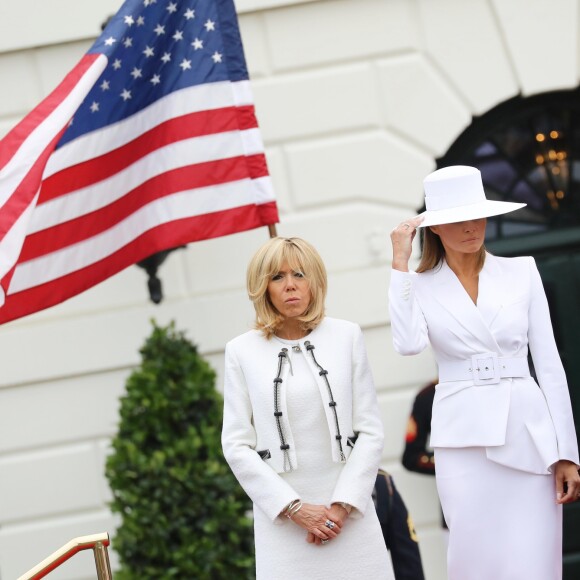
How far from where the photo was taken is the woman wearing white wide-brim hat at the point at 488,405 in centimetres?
429

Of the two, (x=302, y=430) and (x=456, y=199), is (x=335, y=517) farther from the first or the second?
(x=456, y=199)

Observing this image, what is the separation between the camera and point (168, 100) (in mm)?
5961

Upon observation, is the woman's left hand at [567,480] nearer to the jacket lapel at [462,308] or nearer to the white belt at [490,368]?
the white belt at [490,368]

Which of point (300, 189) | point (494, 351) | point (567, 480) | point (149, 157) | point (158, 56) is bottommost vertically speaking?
point (567, 480)

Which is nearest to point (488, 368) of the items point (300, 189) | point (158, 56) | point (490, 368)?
point (490, 368)

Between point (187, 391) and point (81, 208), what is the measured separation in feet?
3.95

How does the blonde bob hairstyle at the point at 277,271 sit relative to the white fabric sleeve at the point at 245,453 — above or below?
above

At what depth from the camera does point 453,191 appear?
14.4 feet

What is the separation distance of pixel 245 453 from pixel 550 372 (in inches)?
42.8

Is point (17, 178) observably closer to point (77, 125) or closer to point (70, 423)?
point (77, 125)

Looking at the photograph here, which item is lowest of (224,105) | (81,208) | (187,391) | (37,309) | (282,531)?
(282,531)

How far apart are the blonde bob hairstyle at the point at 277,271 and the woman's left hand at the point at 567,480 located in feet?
3.17

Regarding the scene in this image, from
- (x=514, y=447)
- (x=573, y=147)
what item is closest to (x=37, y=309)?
(x=514, y=447)

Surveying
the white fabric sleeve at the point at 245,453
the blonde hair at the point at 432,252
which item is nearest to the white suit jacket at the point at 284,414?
the white fabric sleeve at the point at 245,453
